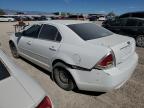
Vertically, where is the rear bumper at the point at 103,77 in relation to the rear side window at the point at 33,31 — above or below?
below

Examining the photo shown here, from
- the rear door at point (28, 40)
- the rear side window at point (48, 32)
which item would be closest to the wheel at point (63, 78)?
the rear side window at point (48, 32)

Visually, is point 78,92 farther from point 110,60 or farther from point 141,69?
point 141,69

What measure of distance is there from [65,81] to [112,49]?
1489 mm

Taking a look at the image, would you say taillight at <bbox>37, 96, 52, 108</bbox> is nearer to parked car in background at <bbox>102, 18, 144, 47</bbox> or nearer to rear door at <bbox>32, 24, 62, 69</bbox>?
rear door at <bbox>32, 24, 62, 69</bbox>

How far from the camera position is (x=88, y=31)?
4594 mm

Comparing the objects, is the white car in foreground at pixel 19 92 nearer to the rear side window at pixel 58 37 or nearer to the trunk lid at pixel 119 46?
the trunk lid at pixel 119 46

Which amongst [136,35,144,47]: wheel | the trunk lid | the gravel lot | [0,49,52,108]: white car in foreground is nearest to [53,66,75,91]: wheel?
the gravel lot

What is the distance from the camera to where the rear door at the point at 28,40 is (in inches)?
218

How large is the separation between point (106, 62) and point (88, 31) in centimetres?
128

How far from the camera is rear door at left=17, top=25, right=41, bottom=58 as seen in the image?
5.53m

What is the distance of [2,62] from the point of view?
2744 mm

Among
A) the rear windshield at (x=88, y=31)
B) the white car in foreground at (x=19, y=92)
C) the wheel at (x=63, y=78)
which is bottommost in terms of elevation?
the wheel at (x=63, y=78)

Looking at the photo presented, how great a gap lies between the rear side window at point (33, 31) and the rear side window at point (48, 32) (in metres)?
0.27

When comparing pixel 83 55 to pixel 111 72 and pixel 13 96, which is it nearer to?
pixel 111 72
